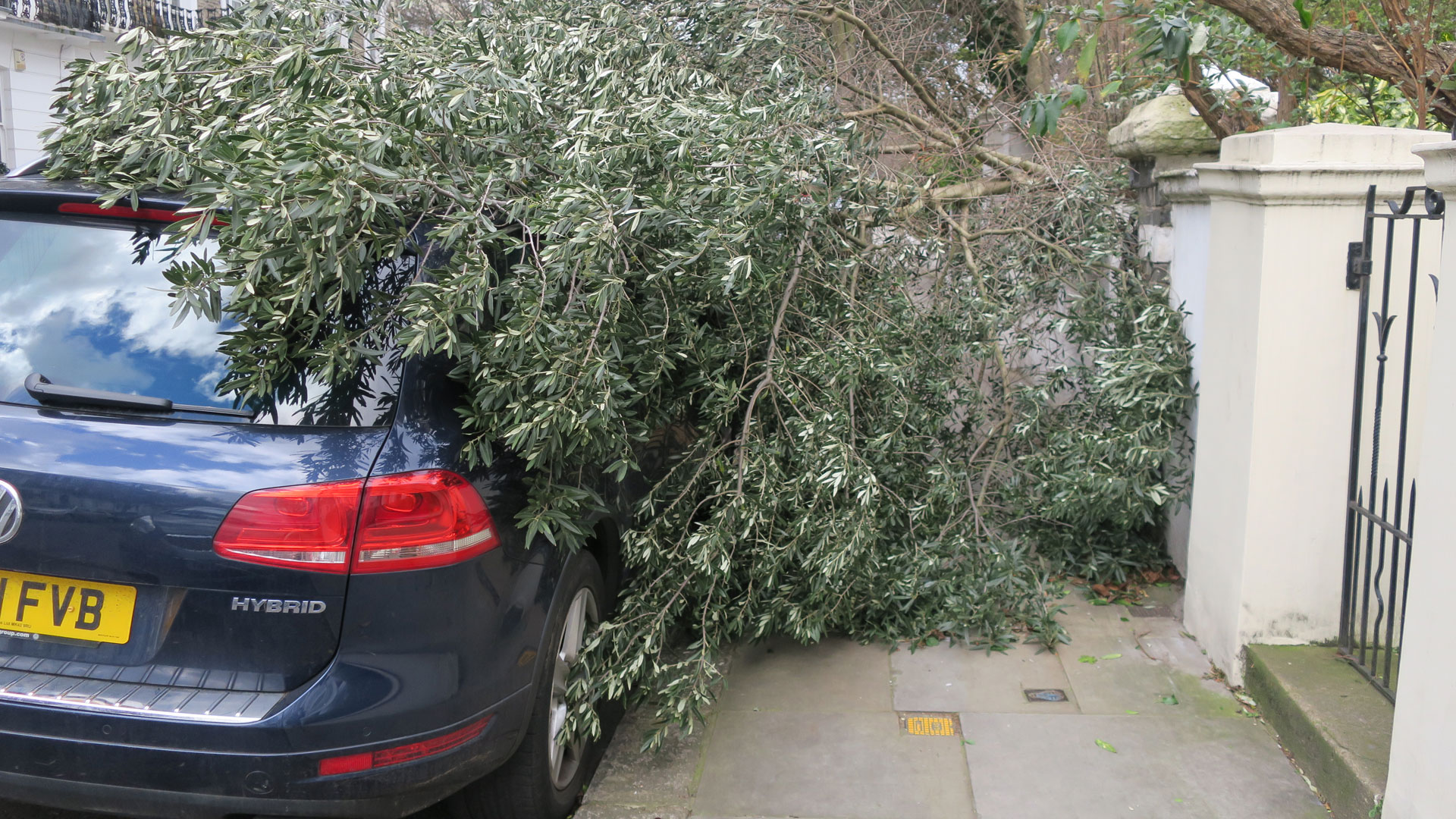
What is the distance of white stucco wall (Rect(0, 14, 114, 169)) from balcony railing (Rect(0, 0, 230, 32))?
16 cm

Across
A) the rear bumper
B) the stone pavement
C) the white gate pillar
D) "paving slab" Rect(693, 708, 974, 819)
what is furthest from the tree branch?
the rear bumper

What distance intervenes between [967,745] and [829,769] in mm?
514

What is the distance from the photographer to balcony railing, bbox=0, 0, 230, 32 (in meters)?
15.8

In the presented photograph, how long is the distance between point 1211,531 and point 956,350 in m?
1.37

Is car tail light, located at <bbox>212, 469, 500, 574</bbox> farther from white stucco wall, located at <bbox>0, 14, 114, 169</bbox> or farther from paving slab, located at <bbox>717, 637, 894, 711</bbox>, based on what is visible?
white stucco wall, located at <bbox>0, 14, 114, 169</bbox>

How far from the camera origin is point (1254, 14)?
4.50 m

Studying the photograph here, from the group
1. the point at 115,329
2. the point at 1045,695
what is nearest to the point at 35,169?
the point at 115,329

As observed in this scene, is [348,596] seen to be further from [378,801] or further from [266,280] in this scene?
[266,280]

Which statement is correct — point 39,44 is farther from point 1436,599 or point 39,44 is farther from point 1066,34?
point 1436,599

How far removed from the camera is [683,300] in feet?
11.4

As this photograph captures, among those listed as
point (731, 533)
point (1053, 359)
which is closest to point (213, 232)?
point (731, 533)

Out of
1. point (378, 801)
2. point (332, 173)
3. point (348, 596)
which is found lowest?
point (378, 801)

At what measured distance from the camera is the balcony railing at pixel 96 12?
15781 millimetres

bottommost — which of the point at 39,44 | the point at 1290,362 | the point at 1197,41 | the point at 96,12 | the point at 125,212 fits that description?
the point at 1290,362
